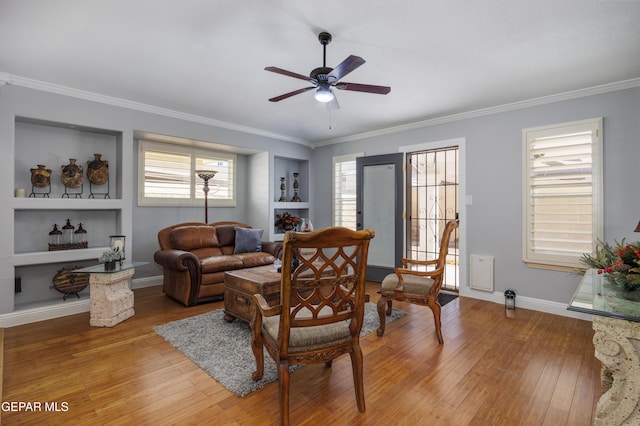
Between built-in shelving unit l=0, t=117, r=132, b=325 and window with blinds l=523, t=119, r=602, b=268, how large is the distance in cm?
524

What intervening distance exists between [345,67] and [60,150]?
154 inches

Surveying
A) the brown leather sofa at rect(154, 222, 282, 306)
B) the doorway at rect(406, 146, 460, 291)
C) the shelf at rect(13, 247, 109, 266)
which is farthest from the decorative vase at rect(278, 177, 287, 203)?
the shelf at rect(13, 247, 109, 266)

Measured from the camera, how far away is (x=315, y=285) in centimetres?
170

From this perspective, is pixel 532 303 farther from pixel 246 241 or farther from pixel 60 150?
pixel 60 150

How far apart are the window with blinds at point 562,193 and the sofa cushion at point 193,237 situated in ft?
14.4

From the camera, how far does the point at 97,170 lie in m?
3.96

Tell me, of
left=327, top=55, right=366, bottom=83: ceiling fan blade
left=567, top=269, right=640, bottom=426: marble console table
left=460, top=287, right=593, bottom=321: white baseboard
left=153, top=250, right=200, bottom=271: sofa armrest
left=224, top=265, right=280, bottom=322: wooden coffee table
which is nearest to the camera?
left=567, top=269, right=640, bottom=426: marble console table

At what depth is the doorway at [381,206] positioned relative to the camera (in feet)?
16.4

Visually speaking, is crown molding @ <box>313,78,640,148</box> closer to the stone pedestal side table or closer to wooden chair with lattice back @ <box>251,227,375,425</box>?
the stone pedestal side table

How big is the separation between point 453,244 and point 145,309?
4.78 metres

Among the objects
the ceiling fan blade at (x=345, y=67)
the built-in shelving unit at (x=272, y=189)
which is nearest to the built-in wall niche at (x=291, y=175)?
the built-in shelving unit at (x=272, y=189)

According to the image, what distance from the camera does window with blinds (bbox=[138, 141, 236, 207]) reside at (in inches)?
187

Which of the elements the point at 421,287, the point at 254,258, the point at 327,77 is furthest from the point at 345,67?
the point at 254,258

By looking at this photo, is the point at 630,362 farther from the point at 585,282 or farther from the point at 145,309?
the point at 145,309
